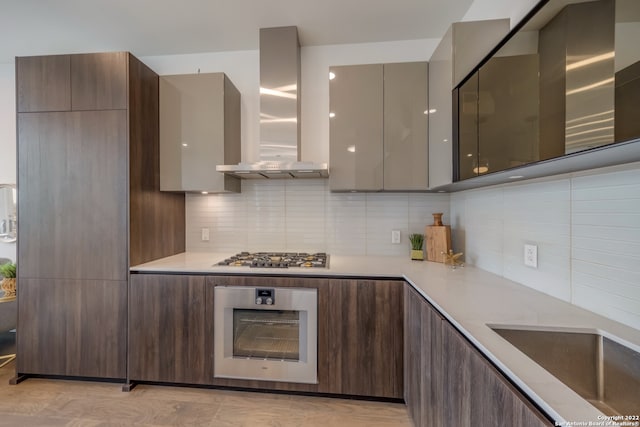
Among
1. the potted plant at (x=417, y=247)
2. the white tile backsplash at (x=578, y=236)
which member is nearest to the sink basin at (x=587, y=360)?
the white tile backsplash at (x=578, y=236)

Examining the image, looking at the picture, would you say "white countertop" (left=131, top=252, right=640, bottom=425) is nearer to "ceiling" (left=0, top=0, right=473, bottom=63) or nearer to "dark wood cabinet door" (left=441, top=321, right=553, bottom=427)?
"dark wood cabinet door" (left=441, top=321, right=553, bottom=427)

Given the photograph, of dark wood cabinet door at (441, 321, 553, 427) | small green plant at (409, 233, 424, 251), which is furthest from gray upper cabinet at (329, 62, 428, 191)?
dark wood cabinet door at (441, 321, 553, 427)

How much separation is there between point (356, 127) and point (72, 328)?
2.50 metres

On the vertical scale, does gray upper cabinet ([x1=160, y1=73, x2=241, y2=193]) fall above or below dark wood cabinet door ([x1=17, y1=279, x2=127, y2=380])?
above

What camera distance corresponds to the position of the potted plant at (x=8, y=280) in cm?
213

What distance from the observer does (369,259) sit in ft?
7.13

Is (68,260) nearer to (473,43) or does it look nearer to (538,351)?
(538,351)

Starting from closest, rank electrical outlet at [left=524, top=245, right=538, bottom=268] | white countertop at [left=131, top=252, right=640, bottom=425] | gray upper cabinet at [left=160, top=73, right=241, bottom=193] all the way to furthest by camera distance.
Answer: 1. white countertop at [left=131, top=252, right=640, bottom=425]
2. electrical outlet at [left=524, top=245, right=538, bottom=268]
3. gray upper cabinet at [left=160, top=73, right=241, bottom=193]

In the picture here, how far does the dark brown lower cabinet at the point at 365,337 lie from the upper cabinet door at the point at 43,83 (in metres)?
2.29

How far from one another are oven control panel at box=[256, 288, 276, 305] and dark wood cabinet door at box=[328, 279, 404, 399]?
32 cm

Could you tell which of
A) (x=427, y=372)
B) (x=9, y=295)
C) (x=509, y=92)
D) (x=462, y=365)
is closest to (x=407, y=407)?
(x=427, y=372)

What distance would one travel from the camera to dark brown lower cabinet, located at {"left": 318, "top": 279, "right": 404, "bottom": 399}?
1.68 metres

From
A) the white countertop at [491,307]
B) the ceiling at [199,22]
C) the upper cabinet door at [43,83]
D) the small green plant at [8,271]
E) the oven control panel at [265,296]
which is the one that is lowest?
the oven control panel at [265,296]

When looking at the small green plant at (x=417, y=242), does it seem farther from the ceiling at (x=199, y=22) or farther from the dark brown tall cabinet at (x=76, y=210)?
the dark brown tall cabinet at (x=76, y=210)
